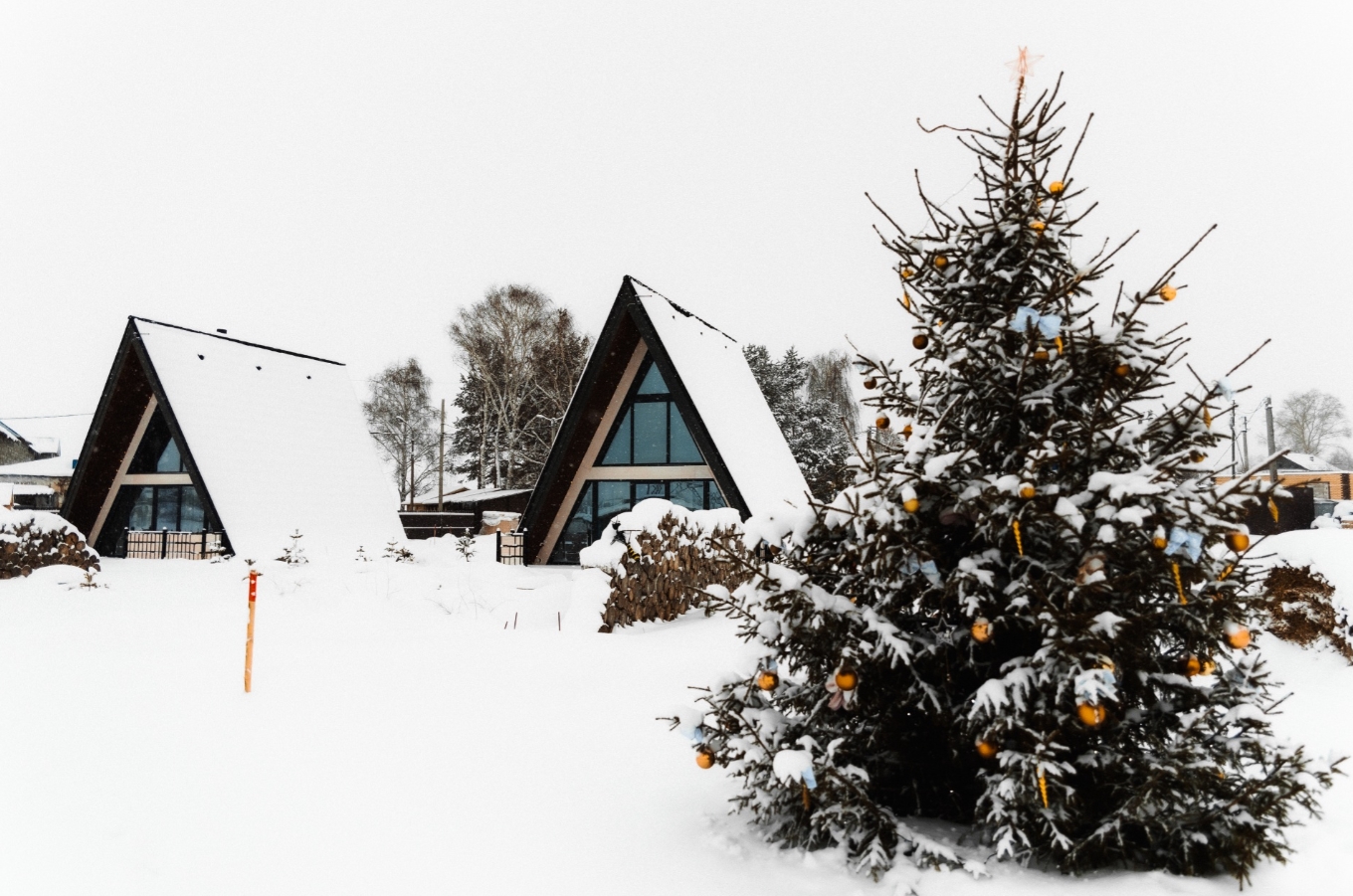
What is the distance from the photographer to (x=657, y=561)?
8.68 metres

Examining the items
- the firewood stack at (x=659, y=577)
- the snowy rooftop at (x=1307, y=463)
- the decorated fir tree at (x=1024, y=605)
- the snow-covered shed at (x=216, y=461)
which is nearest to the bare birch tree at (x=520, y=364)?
the snow-covered shed at (x=216, y=461)

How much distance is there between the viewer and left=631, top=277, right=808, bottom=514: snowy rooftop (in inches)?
508

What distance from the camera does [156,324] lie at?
16.3m

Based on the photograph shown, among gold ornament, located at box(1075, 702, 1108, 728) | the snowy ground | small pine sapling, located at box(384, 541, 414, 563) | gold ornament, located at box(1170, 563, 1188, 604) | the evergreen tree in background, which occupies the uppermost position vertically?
the evergreen tree in background

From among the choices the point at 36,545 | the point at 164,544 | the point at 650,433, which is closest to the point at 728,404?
the point at 650,433

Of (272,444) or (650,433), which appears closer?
(650,433)

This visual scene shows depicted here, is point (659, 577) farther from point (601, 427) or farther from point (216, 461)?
point (216, 461)

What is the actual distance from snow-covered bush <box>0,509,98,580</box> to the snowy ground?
376 cm

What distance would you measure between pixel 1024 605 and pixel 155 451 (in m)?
19.6

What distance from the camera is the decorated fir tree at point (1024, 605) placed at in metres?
2.69

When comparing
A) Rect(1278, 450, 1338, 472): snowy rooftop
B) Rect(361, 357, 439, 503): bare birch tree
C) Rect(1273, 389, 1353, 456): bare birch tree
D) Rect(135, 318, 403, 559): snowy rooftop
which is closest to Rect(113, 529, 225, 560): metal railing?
Rect(135, 318, 403, 559): snowy rooftop

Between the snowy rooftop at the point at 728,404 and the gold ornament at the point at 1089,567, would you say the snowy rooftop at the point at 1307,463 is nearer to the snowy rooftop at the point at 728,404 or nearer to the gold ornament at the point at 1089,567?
the snowy rooftop at the point at 728,404

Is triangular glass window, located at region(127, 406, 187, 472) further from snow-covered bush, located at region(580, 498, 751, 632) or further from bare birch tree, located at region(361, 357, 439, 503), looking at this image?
bare birch tree, located at region(361, 357, 439, 503)

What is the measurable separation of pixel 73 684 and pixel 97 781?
2704 mm
